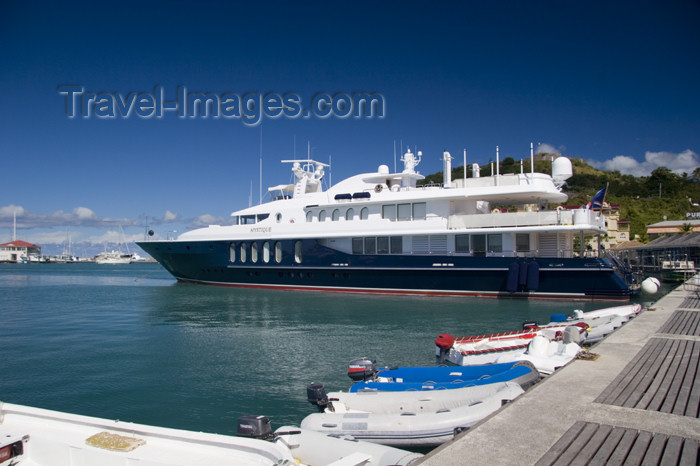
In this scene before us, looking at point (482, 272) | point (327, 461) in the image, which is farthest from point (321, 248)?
point (327, 461)

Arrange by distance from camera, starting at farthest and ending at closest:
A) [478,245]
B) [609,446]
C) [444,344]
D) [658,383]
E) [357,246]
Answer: [357,246]
[478,245]
[444,344]
[658,383]
[609,446]

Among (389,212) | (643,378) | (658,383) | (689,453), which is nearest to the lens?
(689,453)

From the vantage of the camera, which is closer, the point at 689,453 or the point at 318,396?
the point at 689,453

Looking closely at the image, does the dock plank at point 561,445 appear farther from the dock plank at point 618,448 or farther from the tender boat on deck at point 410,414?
the tender boat on deck at point 410,414

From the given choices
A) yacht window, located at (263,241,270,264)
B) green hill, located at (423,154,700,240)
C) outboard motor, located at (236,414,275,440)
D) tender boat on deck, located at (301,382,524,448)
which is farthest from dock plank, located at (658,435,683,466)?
green hill, located at (423,154,700,240)

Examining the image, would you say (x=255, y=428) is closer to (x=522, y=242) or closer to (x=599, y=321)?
(x=599, y=321)

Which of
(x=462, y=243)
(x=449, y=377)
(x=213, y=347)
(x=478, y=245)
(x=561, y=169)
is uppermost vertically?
(x=561, y=169)

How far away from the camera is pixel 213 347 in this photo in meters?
12.7

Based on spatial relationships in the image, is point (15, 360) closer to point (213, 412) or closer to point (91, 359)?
point (91, 359)

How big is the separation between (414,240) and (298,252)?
21.5ft

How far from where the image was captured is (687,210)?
56.5 m

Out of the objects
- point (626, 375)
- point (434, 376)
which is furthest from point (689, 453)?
point (434, 376)

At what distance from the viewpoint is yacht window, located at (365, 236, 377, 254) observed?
2455cm

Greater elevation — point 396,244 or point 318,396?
point 396,244
